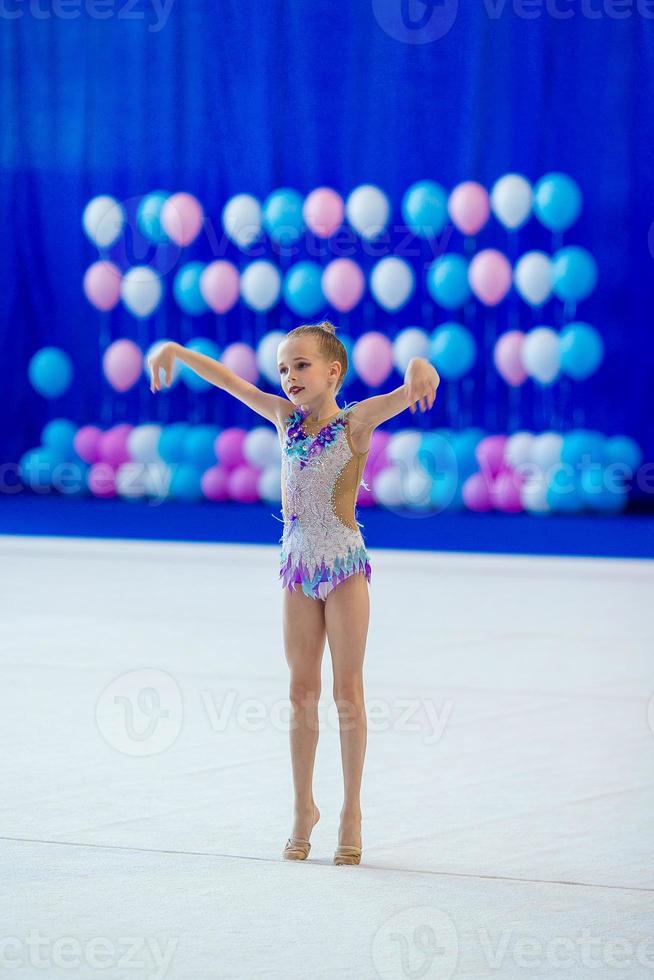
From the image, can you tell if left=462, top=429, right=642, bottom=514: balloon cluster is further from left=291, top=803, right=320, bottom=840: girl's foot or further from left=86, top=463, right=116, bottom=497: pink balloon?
left=291, top=803, right=320, bottom=840: girl's foot

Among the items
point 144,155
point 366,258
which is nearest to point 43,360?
point 144,155

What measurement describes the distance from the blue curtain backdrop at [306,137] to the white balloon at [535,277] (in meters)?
0.57

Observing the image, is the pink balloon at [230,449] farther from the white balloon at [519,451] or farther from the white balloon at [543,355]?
the white balloon at [543,355]

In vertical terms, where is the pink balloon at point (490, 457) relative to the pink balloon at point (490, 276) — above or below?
below

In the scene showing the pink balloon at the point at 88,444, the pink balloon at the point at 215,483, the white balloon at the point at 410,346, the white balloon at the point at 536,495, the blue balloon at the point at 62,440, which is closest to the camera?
the white balloon at the point at 536,495

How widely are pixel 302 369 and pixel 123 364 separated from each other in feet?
21.4

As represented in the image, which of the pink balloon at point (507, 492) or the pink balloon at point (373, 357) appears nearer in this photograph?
the pink balloon at point (507, 492)

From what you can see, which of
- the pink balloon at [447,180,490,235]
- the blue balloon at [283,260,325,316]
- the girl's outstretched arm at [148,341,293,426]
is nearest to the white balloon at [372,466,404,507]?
the blue balloon at [283,260,325,316]

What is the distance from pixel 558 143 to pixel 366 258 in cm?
136

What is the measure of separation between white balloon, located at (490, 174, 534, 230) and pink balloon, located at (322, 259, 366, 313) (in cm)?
91

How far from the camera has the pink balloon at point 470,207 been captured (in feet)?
26.8

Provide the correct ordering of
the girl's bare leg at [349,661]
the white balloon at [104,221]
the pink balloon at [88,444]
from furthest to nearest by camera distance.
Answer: the pink balloon at [88,444]
the white balloon at [104,221]
the girl's bare leg at [349,661]

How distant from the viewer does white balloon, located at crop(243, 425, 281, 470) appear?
842cm

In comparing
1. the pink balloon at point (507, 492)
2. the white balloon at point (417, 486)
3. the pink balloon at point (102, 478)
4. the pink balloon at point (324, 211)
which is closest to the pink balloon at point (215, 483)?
the pink balloon at point (102, 478)
